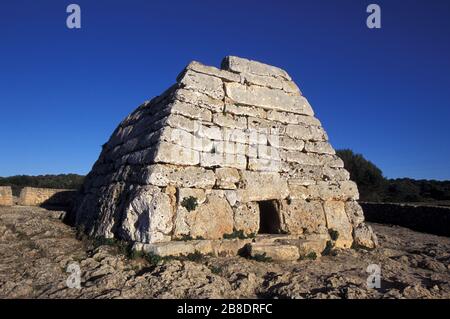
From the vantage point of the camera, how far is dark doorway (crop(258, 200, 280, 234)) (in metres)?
6.69

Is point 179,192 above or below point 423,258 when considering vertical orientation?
above

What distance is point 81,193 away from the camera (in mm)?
9422

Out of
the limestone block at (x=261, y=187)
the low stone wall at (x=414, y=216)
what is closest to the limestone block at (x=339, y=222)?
Result: the limestone block at (x=261, y=187)

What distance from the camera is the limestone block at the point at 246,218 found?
6188mm

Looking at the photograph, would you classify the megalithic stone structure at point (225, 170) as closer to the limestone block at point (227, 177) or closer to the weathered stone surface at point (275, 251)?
the limestone block at point (227, 177)

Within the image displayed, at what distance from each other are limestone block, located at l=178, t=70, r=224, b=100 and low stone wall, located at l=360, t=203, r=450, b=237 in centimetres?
879

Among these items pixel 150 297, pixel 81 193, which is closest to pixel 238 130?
pixel 150 297

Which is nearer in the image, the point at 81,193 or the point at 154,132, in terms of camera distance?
the point at 154,132

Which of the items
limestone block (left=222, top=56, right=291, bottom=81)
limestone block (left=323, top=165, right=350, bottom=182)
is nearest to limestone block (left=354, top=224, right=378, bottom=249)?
limestone block (left=323, top=165, right=350, bottom=182)

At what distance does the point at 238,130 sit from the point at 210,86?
1083mm

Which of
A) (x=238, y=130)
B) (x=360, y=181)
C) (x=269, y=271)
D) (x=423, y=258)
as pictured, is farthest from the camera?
(x=360, y=181)

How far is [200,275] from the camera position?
456cm
